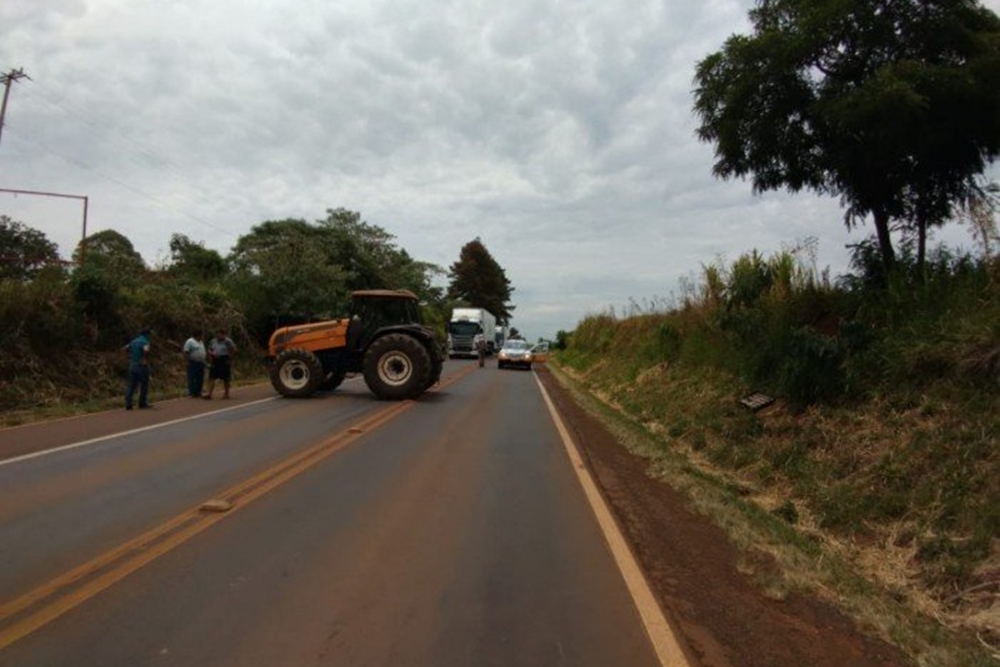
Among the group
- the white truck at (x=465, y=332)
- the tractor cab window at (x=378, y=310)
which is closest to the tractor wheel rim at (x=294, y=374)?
the tractor cab window at (x=378, y=310)

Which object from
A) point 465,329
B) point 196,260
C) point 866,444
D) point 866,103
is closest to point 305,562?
point 866,444

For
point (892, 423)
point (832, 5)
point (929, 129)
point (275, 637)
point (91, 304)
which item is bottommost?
point (275, 637)

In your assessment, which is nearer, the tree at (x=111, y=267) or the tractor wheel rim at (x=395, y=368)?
the tractor wheel rim at (x=395, y=368)

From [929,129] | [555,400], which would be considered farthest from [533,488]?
[555,400]

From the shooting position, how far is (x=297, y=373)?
19.2m

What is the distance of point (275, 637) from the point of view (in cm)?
434

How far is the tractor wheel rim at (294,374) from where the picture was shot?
1903 cm

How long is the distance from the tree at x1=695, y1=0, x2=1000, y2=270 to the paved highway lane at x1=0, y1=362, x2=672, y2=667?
6150 millimetres

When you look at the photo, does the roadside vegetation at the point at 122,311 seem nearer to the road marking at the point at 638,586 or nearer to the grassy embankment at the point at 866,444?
the road marking at the point at 638,586

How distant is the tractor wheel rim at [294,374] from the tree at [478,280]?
8501 cm

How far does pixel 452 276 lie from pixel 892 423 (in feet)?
333

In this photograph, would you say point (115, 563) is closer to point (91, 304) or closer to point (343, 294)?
point (91, 304)

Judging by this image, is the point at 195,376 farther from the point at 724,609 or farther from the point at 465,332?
the point at 465,332

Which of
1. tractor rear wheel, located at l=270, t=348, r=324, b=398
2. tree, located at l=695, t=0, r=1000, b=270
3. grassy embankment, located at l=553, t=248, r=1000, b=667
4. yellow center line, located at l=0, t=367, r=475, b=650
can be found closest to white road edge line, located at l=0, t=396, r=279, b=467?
tractor rear wheel, located at l=270, t=348, r=324, b=398
